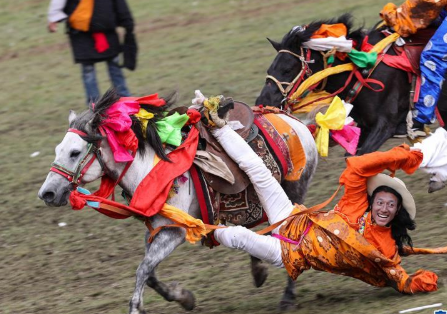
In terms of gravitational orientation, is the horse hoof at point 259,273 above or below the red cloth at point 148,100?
below

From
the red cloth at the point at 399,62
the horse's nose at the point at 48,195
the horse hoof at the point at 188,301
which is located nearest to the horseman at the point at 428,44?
the red cloth at the point at 399,62

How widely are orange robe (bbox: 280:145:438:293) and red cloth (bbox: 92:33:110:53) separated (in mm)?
4880

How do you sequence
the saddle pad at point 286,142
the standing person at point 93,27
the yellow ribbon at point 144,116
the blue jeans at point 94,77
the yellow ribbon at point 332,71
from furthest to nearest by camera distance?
the blue jeans at point 94,77, the standing person at point 93,27, the yellow ribbon at point 332,71, the saddle pad at point 286,142, the yellow ribbon at point 144,116

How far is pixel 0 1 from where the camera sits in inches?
670

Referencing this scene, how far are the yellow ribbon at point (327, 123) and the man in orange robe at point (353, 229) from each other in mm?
683

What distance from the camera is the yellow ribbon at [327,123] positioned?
6.26 meters

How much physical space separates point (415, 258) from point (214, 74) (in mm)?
5819

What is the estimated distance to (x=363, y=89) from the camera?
24.2 feet

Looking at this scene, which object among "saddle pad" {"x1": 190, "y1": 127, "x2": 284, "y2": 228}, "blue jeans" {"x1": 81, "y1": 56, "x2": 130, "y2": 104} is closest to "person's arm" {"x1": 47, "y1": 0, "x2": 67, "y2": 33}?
"blue jeans" {"x1": 81, "y1": 56, "x2": 130, "y2": 104}

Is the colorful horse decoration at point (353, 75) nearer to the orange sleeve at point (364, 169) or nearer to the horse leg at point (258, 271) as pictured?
the horse leg at point (258, 271)

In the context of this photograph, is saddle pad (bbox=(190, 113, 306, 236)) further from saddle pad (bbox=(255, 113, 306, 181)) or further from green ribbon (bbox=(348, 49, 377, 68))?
green ribbon (bbox=(348, 49, 377, 68))

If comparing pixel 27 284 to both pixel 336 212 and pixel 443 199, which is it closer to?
pixel 336 212

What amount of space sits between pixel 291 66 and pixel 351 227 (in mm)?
2119

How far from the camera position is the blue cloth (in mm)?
7270
